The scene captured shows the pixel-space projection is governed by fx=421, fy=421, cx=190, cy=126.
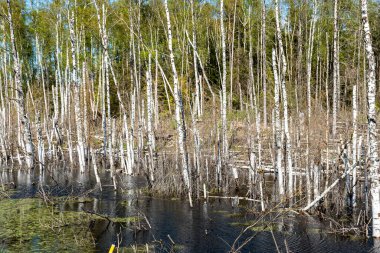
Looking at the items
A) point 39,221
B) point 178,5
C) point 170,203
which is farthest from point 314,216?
point 178,5

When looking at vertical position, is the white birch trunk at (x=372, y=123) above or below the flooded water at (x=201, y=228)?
above

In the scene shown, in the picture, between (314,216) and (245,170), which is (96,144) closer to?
(245,170)

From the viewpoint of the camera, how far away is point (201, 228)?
9.87m

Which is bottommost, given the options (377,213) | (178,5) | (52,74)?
(377,213)

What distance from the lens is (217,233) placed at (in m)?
9.48

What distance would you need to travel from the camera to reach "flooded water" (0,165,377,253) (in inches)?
336

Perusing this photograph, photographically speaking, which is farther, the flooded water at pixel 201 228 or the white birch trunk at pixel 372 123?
the flooded water at pixel 201 228

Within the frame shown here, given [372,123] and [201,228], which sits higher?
[372,123]

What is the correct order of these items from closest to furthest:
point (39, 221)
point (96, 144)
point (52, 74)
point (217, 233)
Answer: point (217, 233) < point (39, 221) < point (96, 144) < point (52, 74)

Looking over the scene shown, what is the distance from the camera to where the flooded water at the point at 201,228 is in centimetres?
853

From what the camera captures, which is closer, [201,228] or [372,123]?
[372,123]

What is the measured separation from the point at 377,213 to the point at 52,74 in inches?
1329

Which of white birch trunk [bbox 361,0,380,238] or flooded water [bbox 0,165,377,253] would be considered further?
flooded water [bbox 0,165,377,253]

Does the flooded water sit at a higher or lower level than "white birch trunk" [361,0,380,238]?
lower
